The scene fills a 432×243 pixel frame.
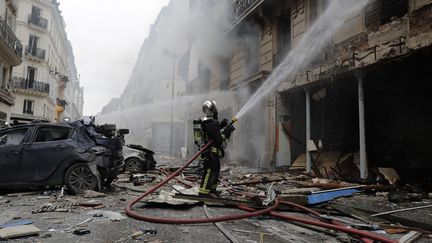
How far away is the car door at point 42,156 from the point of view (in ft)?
21.0

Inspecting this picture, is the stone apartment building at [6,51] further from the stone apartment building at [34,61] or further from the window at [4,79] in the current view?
the stone apartment building at [34,61]

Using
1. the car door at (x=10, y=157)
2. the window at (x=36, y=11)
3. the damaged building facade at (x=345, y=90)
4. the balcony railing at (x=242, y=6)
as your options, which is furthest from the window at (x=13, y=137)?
the window at (x=36, y=11)

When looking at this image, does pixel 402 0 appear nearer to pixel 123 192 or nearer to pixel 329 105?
pixel 329 105

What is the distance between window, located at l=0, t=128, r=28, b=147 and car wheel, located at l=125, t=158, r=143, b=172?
4782 millimetres

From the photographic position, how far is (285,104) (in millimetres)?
12297

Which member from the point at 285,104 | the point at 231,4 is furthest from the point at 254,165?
the point at 231,4

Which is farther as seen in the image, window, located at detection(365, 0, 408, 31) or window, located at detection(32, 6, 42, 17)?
window, located at detection(32, 6, 42, 17)

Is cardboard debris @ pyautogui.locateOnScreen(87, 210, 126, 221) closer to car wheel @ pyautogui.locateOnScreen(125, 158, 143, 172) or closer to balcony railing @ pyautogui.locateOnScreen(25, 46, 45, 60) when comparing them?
car wheel @ pyautogui.locateOnScreen(125, 158, 143, 172)

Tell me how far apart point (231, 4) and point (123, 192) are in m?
13.4

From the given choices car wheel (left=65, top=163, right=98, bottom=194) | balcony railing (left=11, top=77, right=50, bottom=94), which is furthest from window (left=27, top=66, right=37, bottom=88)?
car wheel (left=65, top=163, right=98, bottom=194)

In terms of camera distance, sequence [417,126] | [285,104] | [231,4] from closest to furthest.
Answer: [417,126] → [285,104] → [231,4]

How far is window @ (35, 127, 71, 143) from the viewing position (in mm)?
6734

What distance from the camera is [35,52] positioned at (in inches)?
1222

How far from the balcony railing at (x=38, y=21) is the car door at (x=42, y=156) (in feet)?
98.0
